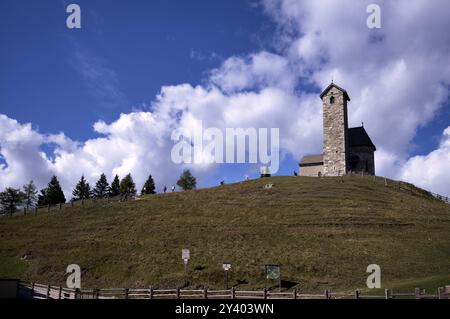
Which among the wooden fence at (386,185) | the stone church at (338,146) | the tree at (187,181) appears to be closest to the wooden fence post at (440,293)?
the wooden fence at (386,185)

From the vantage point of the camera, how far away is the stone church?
293ft

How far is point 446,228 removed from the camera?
53156mm

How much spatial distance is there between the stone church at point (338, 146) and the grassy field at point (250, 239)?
11.8m

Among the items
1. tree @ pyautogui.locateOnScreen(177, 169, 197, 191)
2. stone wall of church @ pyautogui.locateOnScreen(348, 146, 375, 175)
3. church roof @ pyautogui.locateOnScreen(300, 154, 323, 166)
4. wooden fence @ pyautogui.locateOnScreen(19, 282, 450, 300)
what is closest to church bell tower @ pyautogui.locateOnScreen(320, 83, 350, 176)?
church roof @ pyautogui.locateOnScreen(300, 154, 323, 166)

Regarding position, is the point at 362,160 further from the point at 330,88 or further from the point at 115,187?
the point at 115,187

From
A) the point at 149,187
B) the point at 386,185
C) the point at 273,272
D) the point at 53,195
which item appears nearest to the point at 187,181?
the point at 149,187

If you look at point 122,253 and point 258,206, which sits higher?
point 258,206

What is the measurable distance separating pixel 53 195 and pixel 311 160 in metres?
60.2

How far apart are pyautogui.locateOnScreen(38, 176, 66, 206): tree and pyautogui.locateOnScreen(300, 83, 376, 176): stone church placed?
186ft

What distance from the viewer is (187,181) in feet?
371
